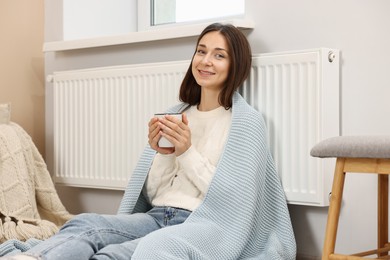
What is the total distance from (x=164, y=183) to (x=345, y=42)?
65cm

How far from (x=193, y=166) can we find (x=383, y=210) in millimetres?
514

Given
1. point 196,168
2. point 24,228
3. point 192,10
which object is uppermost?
point 192,10

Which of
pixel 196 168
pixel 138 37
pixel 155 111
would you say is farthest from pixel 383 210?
pixel 138 37

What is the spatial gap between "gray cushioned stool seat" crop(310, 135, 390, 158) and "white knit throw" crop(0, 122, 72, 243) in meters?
1.09

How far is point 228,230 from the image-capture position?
2.02 metres

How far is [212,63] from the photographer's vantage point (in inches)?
86.3

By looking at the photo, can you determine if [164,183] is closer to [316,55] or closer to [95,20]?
[316,55]

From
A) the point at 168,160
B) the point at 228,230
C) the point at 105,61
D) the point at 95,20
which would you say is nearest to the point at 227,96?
the point at 168,160

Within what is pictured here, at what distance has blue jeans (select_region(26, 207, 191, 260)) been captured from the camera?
1.74 m

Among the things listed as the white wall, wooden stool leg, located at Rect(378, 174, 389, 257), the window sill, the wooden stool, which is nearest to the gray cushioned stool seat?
the wooden stool

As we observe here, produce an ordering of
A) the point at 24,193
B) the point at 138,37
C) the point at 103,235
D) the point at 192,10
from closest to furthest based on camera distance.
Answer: the point at 103,235, the point at 24,193, the point at 138,37, the point at 192,10

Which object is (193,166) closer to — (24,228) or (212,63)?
(212,63)

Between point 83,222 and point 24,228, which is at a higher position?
point 83,222

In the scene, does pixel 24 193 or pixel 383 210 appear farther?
pixel 24 193
